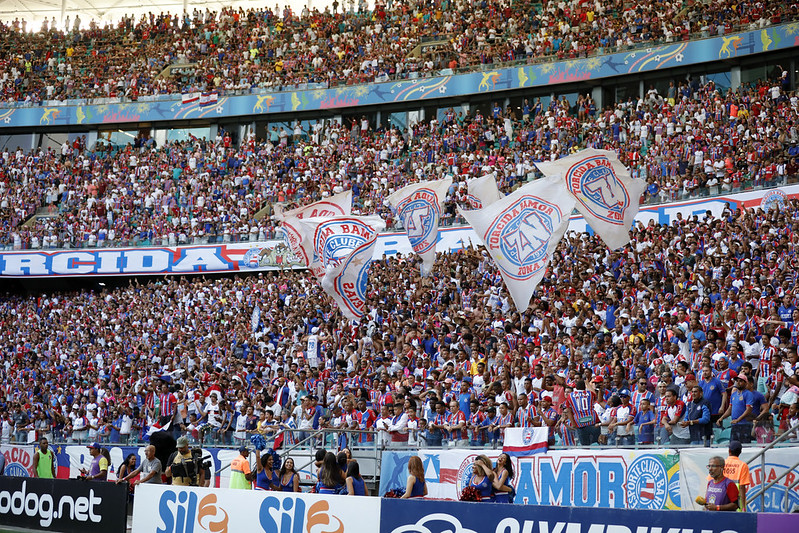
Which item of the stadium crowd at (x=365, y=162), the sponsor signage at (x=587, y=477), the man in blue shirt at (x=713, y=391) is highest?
the stadium crowd at (x=365, y=162)

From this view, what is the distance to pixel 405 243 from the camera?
94.8 feet

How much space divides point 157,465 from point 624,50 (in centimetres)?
2346

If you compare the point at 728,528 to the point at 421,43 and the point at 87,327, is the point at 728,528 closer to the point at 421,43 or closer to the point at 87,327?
the point at 87,327

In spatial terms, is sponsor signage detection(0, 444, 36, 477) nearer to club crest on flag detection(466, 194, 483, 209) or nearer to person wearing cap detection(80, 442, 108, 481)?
person wearing cap detection(80, 442, 108, 481)

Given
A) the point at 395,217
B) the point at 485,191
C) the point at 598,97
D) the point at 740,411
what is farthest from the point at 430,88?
the point at 740,411

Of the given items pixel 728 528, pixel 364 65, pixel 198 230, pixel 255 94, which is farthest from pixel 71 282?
pixel 728 528

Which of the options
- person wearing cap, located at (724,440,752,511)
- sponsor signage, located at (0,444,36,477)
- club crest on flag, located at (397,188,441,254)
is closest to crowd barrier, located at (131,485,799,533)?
person wearing cap, located at (724,440,752,511)

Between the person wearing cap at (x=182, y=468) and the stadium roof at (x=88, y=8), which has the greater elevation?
the stadium roof at (x=88, y=8)

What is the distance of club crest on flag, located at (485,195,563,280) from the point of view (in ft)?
49.4

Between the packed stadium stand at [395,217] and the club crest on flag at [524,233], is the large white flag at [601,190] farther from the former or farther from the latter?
the packed stadium stand at [395,217]

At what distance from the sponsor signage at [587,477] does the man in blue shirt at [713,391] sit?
0.94m

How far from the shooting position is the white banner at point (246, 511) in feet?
31.6

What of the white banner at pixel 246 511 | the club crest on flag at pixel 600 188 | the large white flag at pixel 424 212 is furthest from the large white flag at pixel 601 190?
the white banner at pixel 246 511

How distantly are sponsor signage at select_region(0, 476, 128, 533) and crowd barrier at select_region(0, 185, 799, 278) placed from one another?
14.0 meters
